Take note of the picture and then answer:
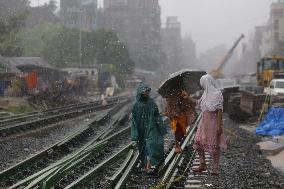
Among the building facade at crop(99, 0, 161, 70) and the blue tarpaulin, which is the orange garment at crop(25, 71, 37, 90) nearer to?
the blue tarpaulin

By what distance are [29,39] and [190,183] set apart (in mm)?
67610

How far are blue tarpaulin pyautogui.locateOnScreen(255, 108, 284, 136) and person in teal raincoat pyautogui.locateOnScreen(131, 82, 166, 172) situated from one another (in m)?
9.55

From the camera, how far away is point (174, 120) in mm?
8977

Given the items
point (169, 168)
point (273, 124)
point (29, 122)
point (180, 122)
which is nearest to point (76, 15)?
point (29, 122)

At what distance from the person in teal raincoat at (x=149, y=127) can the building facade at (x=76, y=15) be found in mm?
85854

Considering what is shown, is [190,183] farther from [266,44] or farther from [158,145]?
[266,44]

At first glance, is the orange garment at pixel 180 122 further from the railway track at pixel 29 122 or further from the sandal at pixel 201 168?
the railway track at pixel 29 122

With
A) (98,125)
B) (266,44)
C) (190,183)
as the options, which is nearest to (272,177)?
(190,183)

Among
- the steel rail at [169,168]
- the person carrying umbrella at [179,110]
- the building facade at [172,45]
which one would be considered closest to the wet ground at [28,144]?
the steel rail at [169,168]

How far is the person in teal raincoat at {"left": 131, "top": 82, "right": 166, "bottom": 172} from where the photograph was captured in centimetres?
831

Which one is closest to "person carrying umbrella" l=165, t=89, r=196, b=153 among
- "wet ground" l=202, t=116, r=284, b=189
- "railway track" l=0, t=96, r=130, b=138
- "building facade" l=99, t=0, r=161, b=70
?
"wet ground" l=202, t=116, r=284, b=189

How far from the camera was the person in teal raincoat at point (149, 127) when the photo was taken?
327 inches

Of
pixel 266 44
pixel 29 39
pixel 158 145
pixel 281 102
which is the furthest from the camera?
pixel 266 44

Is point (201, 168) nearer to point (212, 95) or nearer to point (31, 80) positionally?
point (212, 95)
